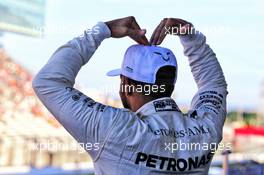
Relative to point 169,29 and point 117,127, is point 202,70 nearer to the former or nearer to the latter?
point 169,29

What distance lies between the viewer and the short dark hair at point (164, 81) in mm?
688

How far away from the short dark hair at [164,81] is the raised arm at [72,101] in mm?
63

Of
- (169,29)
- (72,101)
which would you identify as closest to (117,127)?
(72,101)

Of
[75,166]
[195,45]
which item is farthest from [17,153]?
[195,45]

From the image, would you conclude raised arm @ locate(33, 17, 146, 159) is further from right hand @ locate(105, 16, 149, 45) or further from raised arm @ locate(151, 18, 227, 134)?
raised arm @ locate(151, 18, 227, 134)

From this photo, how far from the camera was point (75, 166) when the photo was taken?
257cm

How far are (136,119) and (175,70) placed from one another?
104mm

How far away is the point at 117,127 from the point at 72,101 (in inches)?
2.9

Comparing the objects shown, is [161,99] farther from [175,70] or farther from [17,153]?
[17,153]

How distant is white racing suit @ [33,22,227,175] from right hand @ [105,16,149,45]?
0.01 m

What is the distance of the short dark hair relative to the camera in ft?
2.26

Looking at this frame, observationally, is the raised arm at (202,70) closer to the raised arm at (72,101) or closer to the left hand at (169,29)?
the left hand at (169,29)

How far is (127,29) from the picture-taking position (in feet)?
2.36

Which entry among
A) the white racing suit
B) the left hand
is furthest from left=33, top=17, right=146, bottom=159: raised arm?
the left hand
